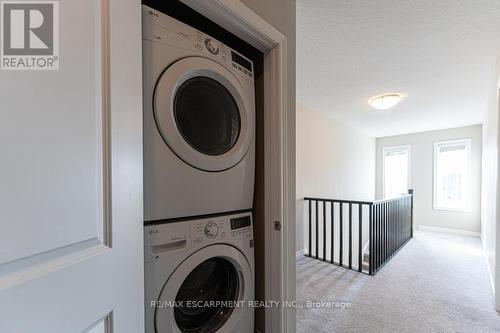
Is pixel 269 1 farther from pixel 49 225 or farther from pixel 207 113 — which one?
pixel 49 225

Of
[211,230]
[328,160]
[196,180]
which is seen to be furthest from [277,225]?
[328,160]

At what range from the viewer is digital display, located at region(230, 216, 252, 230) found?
1085 mm

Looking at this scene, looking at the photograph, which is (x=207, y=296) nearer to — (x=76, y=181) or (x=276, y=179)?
(x=276, y=179)

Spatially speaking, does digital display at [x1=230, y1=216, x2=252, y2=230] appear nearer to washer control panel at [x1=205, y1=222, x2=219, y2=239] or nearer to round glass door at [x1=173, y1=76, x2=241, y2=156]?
washer control panel at [x1=205, y1=222, x2=219, y2=239]

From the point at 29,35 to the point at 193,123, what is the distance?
23.0 inches

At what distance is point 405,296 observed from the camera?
2.12 meters

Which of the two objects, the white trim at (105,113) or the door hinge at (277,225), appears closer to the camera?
the white trim at (105,113)

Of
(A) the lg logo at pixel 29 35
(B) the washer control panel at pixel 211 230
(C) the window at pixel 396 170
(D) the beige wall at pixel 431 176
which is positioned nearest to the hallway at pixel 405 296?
(B) the washer control panel at pixel 211 230

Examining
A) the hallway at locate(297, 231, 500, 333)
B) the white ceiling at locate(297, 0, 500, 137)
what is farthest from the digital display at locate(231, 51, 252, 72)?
the hallway at locate(297, 231, 500, 333)

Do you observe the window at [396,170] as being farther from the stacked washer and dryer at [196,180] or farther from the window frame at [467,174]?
the stacked washer and dryer at [196,180]

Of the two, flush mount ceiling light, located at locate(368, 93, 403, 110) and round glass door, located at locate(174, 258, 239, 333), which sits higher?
flush mount ceiling light, located at locate(368, 93, 403, 110)

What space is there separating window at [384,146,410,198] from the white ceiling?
2229 millimetres

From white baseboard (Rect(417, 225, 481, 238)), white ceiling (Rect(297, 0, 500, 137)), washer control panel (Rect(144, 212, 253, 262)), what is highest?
white ceiling (Rect(297, 0, 500, 137))

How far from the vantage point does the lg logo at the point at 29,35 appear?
0.40 metres
